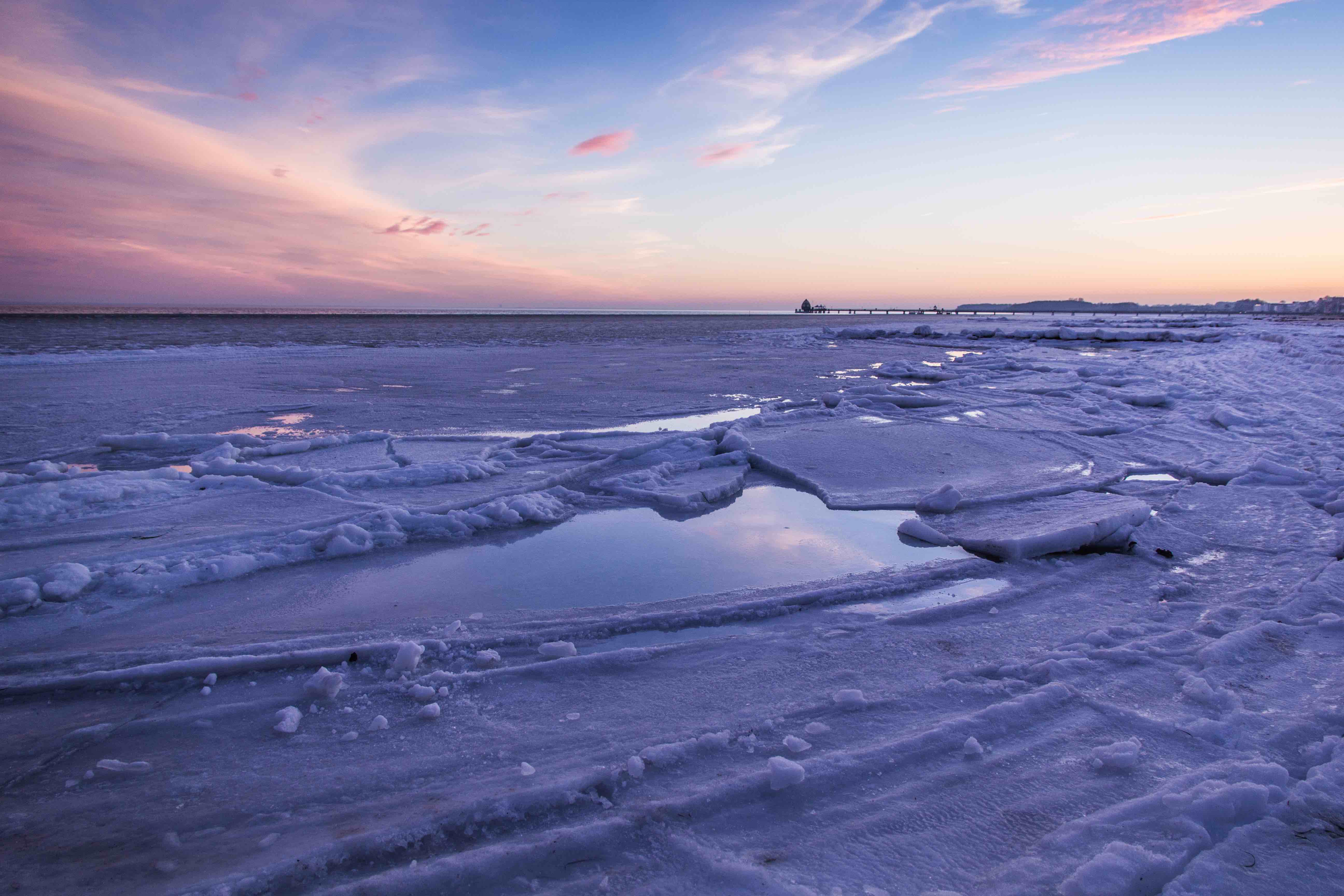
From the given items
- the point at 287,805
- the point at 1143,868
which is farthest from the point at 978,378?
the point at 287,805

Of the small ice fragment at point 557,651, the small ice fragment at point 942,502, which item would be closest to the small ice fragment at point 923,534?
the small ice fragment at point 942,502

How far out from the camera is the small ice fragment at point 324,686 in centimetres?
219

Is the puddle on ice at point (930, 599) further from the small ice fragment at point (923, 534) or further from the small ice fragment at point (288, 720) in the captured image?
the small ice fragment at point (288, 720)

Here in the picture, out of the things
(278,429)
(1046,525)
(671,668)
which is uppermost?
(278,429)

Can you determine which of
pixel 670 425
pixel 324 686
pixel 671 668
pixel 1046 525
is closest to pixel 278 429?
pixel 670 425

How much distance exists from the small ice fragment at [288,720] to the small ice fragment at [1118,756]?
2.41 meters

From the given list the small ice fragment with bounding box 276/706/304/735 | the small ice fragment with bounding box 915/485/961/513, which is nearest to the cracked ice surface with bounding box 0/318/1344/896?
the small ice fragment with bounding box 276/706/304/735

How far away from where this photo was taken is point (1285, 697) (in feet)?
6.89

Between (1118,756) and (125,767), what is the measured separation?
283 cm

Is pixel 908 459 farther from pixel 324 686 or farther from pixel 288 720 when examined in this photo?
pixel 288 720

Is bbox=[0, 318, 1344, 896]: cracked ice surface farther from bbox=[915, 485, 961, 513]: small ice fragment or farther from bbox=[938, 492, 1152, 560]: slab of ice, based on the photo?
bbox=[915, 485, 961, 513]: small ice fragment

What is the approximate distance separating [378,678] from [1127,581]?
3.45m

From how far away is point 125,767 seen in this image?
71.4 inches

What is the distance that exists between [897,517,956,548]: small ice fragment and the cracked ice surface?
0.13ft
